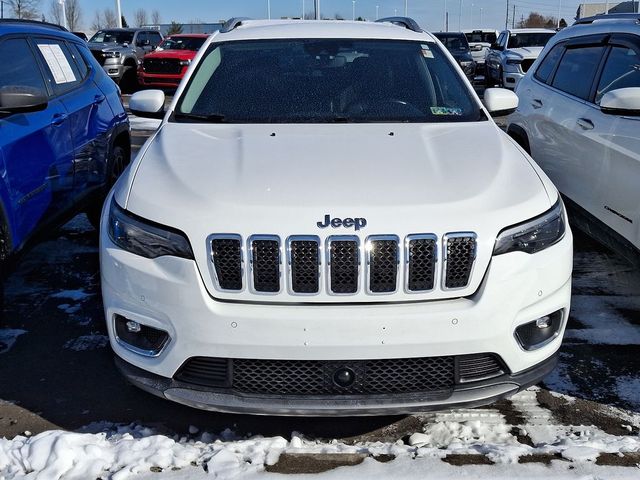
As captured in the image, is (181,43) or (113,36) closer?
(181,43)

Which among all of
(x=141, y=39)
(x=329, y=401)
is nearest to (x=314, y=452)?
(x=329, y=401)

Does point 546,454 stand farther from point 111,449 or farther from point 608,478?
point 111,449

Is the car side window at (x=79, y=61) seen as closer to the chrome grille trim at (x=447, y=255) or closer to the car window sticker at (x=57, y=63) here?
the car window sticker at (x=57, y=63)

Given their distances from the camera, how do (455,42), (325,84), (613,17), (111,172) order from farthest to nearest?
(455,42) → (111,172) → (613,17) → (325,84)

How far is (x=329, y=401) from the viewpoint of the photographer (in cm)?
268

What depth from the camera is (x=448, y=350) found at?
265 centimetres

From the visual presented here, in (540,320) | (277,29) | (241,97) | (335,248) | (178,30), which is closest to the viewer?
(335,248)

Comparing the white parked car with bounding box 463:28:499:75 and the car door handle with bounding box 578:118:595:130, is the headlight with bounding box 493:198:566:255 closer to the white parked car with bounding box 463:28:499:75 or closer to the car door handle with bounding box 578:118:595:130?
the car door handle with bounding box 578:118:595:130

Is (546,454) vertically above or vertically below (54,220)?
below

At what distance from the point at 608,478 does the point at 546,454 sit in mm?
258

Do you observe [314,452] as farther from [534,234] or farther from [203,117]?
[203,117]

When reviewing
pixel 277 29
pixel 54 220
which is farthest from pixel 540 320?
pixel 54 220

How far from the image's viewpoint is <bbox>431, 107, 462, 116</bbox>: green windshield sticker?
393 centimetres

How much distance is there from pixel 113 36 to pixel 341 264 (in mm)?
21939
